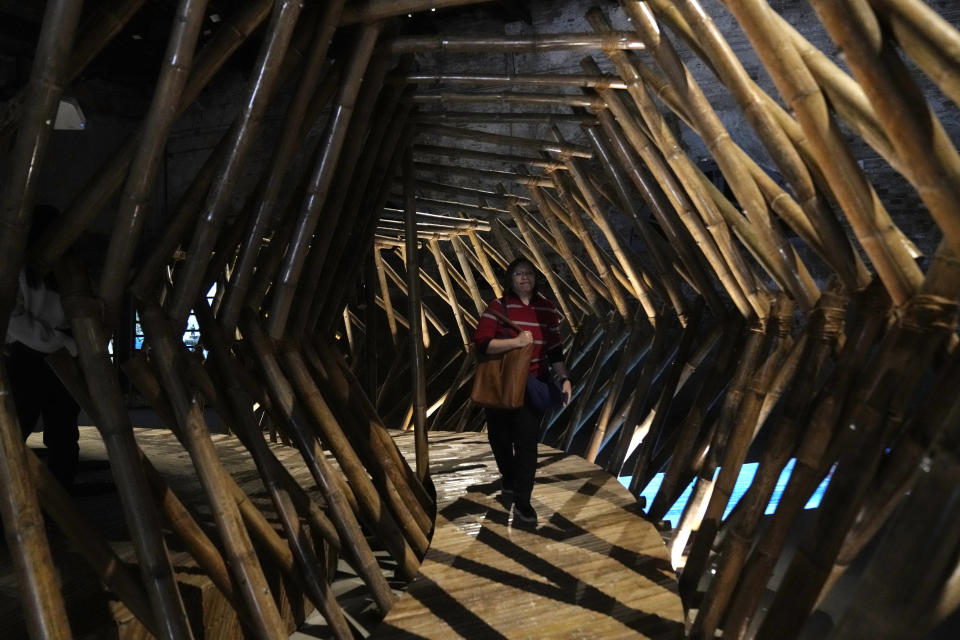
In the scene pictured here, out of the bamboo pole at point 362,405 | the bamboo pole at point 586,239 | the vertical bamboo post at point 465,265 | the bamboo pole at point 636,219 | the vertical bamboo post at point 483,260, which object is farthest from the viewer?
the vertical bamboo post at point 465,265

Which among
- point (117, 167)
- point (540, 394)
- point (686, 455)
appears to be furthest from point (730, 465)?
point (117, 167)

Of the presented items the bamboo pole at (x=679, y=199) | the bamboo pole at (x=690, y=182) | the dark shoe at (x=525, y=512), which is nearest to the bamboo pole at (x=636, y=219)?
the bamboo pole at (x=679, y=199)

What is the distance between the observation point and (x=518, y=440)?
3.99m

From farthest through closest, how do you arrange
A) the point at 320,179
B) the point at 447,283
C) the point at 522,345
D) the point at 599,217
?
1. the point at 447,283
2. the point at 599,217
3. the point at 522,345
4. the point at 320,179

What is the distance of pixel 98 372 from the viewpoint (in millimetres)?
2709

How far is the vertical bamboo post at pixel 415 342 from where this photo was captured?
4.85m

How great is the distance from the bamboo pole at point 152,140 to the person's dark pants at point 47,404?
914 millimetres

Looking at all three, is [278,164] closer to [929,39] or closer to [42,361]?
[42,361]

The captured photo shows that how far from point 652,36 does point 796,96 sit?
1348 millimetres

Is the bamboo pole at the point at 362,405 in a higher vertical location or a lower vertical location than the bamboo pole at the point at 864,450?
lower

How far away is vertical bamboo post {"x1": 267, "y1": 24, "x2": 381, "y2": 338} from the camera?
A: 12.3 feet

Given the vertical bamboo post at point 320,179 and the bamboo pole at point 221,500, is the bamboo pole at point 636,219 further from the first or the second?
the bamboo pole at point 221,500

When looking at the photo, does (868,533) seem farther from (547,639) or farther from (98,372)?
(98,372)

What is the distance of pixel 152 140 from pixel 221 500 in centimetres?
131
